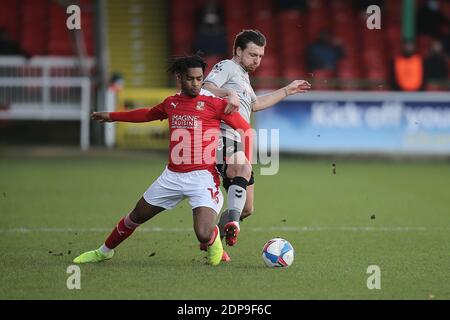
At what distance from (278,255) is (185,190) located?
2.92 ft

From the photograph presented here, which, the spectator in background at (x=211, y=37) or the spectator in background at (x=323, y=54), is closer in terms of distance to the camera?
the spectator in background at (x=211, y=37)

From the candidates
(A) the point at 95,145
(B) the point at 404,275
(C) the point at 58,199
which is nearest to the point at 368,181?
(C) the point at 58,199

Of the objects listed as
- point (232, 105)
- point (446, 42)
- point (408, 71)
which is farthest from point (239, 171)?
point (446, 42)

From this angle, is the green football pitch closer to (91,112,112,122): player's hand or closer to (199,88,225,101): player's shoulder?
(91,112,112,122): player's hand

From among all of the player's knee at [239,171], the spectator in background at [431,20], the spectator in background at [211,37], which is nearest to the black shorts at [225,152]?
the player's knee at [239,171]

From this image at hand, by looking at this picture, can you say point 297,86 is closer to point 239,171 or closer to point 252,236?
point 239,171

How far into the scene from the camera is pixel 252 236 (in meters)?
10.6

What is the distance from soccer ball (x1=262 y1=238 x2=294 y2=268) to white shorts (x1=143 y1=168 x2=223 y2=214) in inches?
20.8

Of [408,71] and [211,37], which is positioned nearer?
[408,71]

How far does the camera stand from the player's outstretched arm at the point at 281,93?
9.00 meters

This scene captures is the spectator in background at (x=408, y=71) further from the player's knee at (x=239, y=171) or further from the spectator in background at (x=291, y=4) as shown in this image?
the player's knee at (x=239, y=171)

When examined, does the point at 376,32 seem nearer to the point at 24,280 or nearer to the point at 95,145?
the point at 95,145

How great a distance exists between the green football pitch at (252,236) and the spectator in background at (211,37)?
499cm

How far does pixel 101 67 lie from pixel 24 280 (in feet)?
45.3
